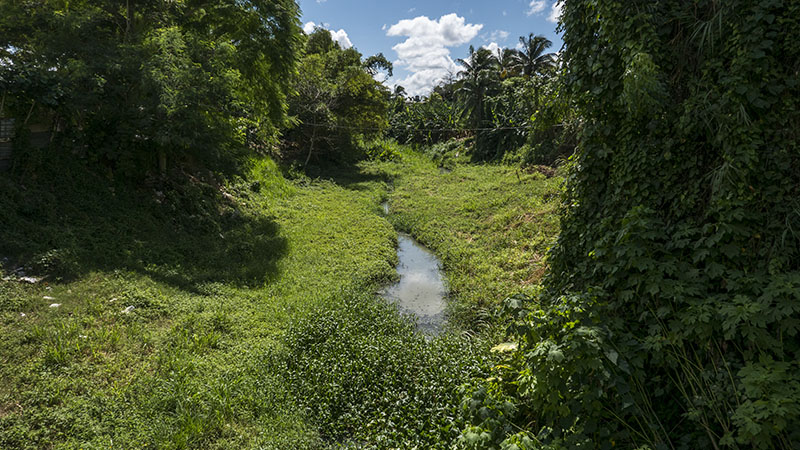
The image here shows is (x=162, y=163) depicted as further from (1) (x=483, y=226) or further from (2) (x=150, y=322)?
(1) (x=483, y=226)

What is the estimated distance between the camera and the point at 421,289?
988 centimetres

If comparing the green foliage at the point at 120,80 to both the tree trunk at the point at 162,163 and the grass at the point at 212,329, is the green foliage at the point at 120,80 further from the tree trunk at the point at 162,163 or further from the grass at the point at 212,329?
the grass at the point at 212,329

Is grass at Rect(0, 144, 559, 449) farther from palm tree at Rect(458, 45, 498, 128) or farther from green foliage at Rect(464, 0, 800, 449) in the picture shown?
palm tree at Rect(458, 45, 498, 128)

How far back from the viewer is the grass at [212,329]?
4398 millimetres

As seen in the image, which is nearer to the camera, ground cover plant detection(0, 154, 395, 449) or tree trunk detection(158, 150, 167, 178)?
ground cover plant detection(0, 154, 395, 449)

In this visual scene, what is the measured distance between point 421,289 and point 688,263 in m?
6.91

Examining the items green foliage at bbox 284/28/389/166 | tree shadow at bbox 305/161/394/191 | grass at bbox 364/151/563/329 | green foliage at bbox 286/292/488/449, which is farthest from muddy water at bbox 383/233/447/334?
green foliage at bbox 284/28/389/166

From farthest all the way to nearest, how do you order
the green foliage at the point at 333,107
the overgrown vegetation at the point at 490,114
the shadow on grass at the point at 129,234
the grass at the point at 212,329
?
the overgrown vegetation at the point at 490,114 → the green foliage at the point at 333,107 → the shadow on grass at the point at 129,234 → the grass at the point at 212,329

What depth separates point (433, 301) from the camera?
30.0 ft

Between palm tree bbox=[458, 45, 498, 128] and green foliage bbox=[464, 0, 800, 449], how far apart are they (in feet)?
94.4

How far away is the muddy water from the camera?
27.0 ft

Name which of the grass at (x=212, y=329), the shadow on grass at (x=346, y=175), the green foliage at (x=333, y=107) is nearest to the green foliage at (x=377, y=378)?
the grass at (x=212, y=329)

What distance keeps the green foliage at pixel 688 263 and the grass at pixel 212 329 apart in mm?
1759

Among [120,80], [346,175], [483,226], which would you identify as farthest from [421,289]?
Result: [346,175]
